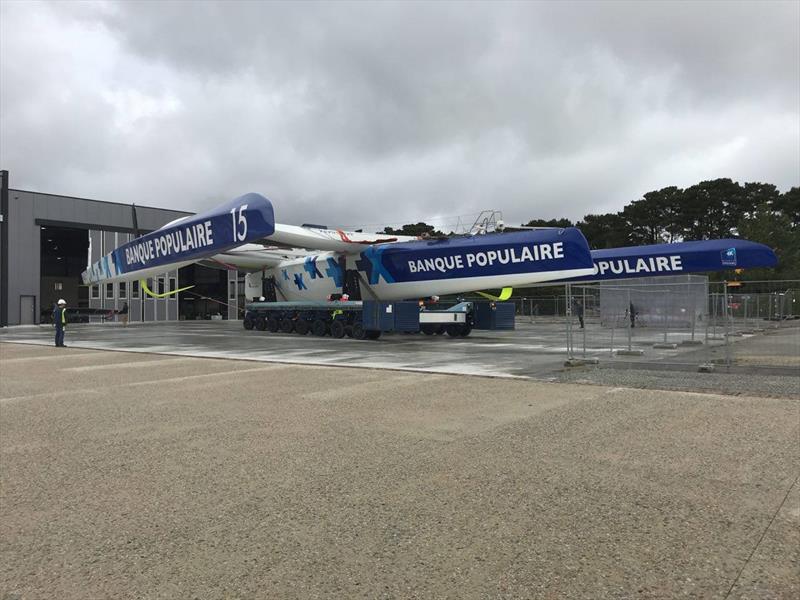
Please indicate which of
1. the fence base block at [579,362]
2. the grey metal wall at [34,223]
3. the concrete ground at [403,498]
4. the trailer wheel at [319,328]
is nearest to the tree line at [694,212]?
the grey metal wall at [34,223]

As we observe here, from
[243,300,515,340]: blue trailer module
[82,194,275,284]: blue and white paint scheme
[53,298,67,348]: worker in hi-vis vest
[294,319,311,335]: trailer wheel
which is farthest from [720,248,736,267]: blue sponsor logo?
[53,298,67,348]: worker in hi-vis vest

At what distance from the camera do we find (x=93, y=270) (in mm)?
27188

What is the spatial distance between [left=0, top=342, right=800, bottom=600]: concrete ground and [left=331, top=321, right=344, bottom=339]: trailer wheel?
13.7 meters

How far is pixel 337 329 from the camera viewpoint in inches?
869

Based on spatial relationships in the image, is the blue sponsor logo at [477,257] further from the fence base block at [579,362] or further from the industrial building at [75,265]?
the industrial building at [75,265]

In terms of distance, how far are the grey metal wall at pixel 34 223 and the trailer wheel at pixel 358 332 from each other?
26120mm

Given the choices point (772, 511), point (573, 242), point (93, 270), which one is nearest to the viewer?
point (772, 511)

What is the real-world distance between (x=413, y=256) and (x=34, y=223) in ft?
94.3

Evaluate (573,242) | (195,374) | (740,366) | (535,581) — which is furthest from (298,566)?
(573,242)

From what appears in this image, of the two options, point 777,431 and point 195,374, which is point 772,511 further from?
point 195,374

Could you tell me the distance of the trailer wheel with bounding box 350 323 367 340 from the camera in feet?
68.9

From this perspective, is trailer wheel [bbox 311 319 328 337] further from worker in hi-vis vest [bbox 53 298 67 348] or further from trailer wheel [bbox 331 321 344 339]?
worker in hi-vis vest [bbox 53 298 67 348]

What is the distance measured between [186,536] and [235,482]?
3.50 feet

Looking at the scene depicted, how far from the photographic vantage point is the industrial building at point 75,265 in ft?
116
